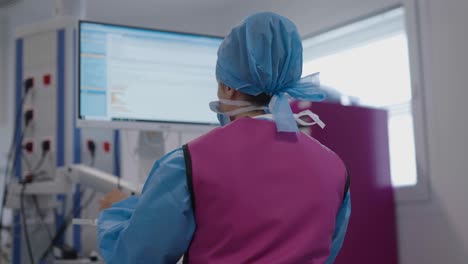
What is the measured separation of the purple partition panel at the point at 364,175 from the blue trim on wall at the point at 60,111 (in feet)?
3.62

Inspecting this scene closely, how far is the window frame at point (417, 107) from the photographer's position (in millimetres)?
2619

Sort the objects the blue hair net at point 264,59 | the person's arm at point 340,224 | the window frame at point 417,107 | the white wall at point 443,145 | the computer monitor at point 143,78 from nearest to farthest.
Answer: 1. the blue hair net at point 264,59
2. the person's arm at point 340,224
3. the computer monitor at point 143,78
4. the white wall at point 443,145
5. the window frame at point 417,107

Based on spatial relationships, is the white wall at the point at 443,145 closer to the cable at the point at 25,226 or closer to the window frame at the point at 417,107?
the window frame at the point at 417,107

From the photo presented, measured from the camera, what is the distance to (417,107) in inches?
105

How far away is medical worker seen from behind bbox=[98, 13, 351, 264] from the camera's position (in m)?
1.16

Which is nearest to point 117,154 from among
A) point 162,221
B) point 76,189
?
point 76,189

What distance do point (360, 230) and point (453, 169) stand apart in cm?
48

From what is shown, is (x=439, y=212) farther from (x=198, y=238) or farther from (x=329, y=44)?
(x=198, y=238)

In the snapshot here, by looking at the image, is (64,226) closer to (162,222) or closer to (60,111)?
(60,111)

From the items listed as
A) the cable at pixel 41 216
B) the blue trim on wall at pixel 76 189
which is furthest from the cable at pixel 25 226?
the blue trim on wall at pixel 76 189

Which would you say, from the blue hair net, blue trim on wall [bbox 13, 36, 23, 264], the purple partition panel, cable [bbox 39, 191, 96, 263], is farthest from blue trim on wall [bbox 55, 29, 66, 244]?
the blue hair net

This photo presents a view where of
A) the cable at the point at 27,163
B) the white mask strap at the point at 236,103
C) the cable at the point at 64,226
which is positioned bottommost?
the cable at the point at 64,226

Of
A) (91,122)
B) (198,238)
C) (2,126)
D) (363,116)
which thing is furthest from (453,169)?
(2,126)

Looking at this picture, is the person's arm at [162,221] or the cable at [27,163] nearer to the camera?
the person's arm at [162,221]
